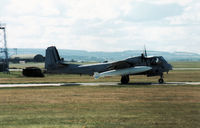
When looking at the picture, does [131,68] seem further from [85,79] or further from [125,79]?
[85,79]

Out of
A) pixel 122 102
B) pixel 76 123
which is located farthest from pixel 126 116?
pixel 122 102

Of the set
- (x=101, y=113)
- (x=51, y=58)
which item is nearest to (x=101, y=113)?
(x=101, y=113)

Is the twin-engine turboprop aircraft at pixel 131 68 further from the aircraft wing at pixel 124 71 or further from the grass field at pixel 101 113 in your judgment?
the grass field at pixel 101 113

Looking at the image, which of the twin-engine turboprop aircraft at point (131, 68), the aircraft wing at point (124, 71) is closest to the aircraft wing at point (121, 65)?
the twin-engine turboprop aircraft at point (131, 68)

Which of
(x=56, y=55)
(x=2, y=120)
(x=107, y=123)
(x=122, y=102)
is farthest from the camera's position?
(x=56, y=55)

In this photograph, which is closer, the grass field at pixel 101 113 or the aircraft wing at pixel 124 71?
the grass field at pixel 101 113

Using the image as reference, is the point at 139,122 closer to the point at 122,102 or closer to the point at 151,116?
the point at 151,116

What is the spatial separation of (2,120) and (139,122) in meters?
7.31

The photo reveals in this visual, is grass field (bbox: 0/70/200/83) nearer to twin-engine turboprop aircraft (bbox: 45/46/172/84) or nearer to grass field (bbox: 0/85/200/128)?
twin-engine turboprop aircraft (bbox: 45/46/172/84)

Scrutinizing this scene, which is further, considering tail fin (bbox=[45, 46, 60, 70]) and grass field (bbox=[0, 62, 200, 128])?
tail fin (bbox=[45, 46, 60, 70])

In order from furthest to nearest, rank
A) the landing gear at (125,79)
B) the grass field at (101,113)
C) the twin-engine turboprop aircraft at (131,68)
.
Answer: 1. the landing gear at (125,79)
2. the twin-engine turboprop aircraft at (131,68)
3. the grass field at (101,113)

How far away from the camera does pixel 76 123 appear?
1630cm

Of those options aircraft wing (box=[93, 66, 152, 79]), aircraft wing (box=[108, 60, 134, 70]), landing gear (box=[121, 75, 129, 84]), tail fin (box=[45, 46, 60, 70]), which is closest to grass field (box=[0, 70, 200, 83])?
tail fin (box=[45, 46, 60, 70])

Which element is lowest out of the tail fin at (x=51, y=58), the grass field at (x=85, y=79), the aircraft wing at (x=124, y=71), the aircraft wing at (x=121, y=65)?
the grass field at (x=85, y=79)
